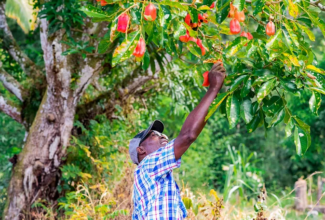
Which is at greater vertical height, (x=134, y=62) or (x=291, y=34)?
(x=134, y=62)

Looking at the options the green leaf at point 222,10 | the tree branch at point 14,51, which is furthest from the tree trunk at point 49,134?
the green leaf at point 222,10

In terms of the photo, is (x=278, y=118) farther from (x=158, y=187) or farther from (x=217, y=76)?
(x=158, y=187)

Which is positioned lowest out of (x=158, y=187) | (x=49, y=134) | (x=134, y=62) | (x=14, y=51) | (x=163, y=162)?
(x=158, y=187)

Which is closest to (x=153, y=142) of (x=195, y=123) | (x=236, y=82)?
(x=195, y=123)

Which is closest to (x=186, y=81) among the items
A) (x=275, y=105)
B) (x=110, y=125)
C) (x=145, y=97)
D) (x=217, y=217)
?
(x=145, y=97)

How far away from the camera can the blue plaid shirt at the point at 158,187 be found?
2100 mm

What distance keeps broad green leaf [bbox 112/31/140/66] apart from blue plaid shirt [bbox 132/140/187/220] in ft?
1.68

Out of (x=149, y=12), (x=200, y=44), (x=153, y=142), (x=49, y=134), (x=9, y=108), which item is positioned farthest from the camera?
(x=9, y=108)

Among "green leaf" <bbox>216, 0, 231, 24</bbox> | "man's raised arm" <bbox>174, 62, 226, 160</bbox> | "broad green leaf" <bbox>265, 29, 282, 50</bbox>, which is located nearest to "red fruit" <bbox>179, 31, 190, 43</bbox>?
"green leaf" <bbox>216, 0, 231, 24</bbox>

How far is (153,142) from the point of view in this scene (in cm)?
249

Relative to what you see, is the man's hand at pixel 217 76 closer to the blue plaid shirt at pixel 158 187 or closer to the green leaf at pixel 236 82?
the green leaf at pixel 236 82

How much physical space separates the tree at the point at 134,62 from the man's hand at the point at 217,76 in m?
0.06

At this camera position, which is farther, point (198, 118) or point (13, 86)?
point (13, 86)

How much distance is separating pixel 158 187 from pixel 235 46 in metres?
0.82
